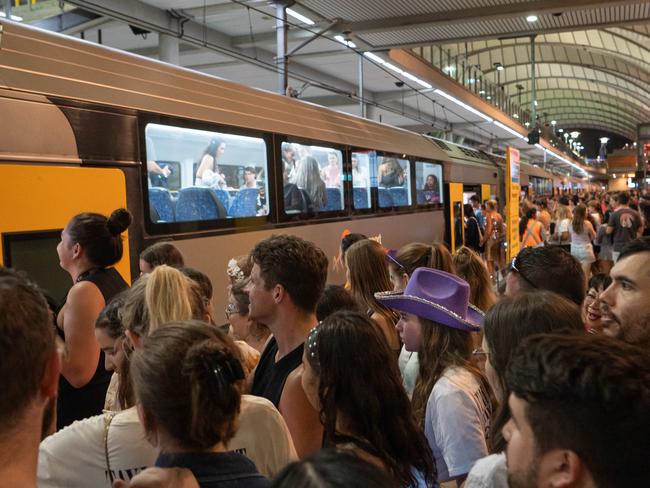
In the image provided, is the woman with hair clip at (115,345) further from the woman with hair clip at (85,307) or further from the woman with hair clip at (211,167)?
the woman with hair clip at (211,167)

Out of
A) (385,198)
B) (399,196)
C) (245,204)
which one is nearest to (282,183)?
(245,204)

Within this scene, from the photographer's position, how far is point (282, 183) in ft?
26.1

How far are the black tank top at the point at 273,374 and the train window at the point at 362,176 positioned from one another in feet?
23.2

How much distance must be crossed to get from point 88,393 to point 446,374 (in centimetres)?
190

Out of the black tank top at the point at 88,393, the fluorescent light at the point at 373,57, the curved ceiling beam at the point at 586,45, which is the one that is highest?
the curved ceiling beam at the point at 586,45

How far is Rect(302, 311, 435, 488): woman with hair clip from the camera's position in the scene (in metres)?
2.06

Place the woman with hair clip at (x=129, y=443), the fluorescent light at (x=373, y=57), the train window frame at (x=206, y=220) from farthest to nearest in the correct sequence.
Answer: the fluorescent light at (x=373, y=57)
the train window frame at (x=206, y=220)
the woman with hair clip at (x=129, y=443)

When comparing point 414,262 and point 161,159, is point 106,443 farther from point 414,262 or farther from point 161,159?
point 161,159

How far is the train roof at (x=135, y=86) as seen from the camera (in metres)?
4.75

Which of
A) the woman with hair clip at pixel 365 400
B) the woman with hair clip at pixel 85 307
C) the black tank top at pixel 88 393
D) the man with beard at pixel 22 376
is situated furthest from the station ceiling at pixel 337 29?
the man with beard at pixel 22 376

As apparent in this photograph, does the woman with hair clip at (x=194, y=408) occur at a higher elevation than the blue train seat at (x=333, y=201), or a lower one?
lower

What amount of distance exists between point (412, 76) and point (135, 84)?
10.4 metres

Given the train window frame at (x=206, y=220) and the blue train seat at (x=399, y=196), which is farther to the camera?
the blue train seat at (x=399, y=196)

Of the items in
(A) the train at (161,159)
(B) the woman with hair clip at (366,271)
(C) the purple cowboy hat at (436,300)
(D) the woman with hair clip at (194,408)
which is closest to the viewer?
(D) the woman with hair clip at (194,408)
